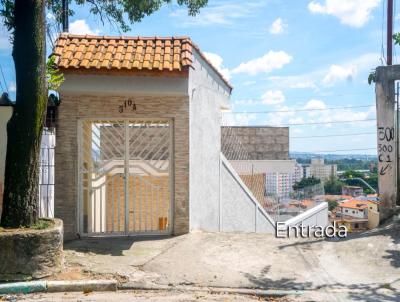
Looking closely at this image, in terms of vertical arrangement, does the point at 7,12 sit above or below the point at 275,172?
above

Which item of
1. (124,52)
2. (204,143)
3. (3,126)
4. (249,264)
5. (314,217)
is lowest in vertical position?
(314,217)

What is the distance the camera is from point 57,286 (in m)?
6.07

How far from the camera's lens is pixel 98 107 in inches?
355

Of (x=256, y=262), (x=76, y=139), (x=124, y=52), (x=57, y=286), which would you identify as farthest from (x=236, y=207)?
(x=57, y=286)

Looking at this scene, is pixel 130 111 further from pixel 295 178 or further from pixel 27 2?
pixel 295 178

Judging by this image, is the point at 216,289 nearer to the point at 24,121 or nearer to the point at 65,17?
the point at 24,121

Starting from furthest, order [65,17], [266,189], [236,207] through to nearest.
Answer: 1. [266,189]
2. [236,207]
3. [65,17]

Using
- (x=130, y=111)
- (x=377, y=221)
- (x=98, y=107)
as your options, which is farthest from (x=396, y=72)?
(x=98, y=107)

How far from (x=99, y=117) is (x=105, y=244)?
251 cm

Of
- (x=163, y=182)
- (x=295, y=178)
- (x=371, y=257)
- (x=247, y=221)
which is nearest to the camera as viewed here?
(x=371, y=257)

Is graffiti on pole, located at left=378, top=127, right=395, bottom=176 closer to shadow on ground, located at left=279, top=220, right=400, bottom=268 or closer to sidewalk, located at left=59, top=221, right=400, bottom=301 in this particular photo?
shadow on ground, located at left=279, top=220, right=400, bottom=268

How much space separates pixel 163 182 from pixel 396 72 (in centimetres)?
637

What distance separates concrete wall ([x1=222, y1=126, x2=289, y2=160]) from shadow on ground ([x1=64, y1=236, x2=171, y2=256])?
1365cm

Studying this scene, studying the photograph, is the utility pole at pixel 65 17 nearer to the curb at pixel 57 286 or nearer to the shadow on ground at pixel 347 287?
the curb at pixel 57 286
